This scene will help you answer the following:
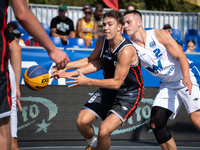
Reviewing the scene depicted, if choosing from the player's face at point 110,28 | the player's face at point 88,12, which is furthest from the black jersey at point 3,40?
the player's face at point 88,12

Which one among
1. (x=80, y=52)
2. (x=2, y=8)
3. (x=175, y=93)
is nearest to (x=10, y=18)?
(x=80, y=52)

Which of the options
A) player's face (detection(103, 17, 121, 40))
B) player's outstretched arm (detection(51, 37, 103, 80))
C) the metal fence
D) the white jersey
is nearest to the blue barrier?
player's outstretched arm (detection(51, 37, 103, 80))

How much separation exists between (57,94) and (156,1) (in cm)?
1516

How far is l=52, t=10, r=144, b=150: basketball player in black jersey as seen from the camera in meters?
3.80

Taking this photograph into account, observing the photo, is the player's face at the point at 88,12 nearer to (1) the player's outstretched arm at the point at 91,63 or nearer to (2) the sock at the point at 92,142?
(1) the player's outstretched arm at the point at 91,63

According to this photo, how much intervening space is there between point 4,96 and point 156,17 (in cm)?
1020

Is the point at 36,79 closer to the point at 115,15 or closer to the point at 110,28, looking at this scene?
the point at 110,28

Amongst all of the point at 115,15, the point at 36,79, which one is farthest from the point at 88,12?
the point at 36,79

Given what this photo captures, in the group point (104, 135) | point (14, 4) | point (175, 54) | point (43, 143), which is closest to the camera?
point (14, 4)

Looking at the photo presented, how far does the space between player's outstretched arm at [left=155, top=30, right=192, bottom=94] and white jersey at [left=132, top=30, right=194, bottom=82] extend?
0.07m

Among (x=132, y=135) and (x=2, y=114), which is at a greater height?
(x=2, y=114)

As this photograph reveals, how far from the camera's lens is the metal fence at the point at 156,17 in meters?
10.9

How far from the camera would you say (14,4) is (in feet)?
5.96

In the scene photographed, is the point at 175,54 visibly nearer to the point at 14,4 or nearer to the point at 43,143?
the point at 14,4
